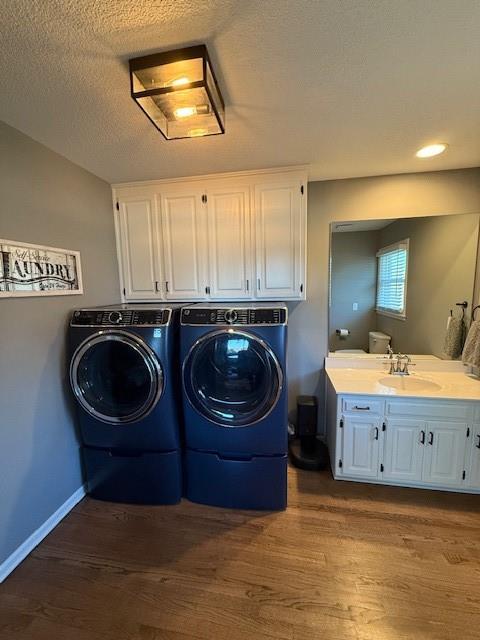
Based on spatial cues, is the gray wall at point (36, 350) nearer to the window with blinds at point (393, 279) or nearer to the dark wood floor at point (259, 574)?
the dark wood floor at point (259, 574)

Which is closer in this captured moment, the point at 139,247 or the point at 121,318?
the point at 121,318

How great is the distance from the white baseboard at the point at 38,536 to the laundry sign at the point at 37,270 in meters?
1.45

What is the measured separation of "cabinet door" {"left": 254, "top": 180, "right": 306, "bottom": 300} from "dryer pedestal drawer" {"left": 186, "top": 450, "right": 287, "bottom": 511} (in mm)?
1276

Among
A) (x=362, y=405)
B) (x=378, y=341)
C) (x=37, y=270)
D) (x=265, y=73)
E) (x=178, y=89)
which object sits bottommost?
(x=362, y=405)

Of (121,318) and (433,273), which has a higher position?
(433,273)

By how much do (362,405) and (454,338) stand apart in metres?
1.08

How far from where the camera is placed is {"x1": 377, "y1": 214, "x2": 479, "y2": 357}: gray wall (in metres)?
2.32

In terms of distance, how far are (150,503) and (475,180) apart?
3537 mm

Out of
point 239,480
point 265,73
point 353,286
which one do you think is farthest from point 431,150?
point 239,480

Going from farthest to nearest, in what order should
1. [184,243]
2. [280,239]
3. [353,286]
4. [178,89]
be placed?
1. [353,286]
2. [184,243]
3. [280,239]
4. [178,89]

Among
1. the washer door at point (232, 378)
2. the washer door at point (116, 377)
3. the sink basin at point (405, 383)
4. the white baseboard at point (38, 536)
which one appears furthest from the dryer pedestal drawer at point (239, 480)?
the sink basin at point (405, 383)

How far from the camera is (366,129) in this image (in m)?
Result: 1.66

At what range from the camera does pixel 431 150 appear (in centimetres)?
193

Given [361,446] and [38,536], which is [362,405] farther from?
[38,536]
